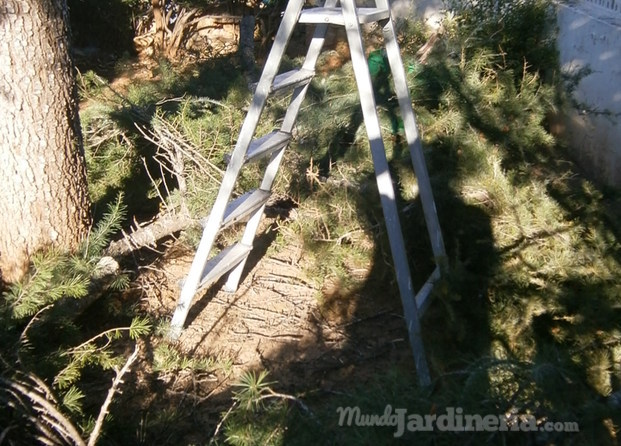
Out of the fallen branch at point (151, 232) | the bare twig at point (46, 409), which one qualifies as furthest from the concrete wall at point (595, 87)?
the bare twig at point (46, 409)

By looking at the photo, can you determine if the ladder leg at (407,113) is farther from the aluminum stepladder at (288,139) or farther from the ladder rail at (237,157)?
the ladder rail at (237,157)

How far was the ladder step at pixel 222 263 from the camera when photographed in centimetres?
401

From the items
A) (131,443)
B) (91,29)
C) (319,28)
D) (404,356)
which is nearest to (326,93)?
(319,28)

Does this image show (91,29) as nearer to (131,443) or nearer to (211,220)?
(211,220)

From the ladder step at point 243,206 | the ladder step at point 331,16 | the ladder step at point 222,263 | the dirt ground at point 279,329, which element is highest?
the ladder step at point 331,16

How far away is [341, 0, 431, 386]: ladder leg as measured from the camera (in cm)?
342

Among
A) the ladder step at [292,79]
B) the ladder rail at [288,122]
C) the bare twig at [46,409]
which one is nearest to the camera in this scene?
the bare twig at [46,409]

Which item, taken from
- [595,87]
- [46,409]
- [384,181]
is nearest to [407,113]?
[384,181]

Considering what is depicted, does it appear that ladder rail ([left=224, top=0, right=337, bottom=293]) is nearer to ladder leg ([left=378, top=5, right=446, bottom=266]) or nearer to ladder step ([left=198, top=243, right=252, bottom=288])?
ladder step ([left=198, top=243, right=252, bottom=288])

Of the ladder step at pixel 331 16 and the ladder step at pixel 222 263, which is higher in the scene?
the ladder step at pixel 331 16

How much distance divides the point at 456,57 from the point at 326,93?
3.34 ft

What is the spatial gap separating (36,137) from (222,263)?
1.18 m

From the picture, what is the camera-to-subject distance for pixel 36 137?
3924mm

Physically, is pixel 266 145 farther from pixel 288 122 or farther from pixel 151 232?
pixel 151 232
